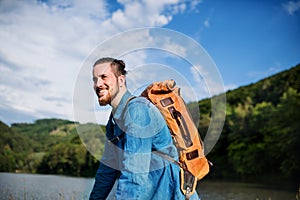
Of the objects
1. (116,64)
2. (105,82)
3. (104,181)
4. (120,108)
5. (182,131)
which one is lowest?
(104,181)

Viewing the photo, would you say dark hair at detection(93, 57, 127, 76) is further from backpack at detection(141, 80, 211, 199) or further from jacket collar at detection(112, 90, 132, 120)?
backpack at detection(141, 80, 211, 199)

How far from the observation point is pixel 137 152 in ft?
5.80

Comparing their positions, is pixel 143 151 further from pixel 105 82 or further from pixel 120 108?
pixel 105 82

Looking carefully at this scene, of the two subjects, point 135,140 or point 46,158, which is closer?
Result: point 135,140

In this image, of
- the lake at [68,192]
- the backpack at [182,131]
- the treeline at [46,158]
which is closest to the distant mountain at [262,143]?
the lake at [68,192]

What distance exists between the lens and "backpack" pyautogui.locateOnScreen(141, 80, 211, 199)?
2.11 m

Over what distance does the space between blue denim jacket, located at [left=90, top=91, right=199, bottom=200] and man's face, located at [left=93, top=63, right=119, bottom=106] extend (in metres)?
0.09

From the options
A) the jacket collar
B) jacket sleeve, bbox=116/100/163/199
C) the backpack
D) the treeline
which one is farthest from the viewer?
the treeline

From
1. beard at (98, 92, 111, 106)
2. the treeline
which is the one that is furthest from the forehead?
the treeline

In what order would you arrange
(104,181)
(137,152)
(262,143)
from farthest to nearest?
(262,143)
(104,181)
(137,152)

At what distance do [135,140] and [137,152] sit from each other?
0.07m

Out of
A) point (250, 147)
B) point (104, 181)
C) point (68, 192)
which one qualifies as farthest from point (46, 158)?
point (104, 181)

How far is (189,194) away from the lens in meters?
2.02

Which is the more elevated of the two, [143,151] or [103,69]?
[103,69]
